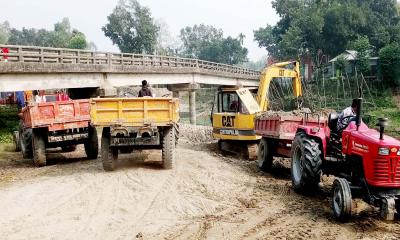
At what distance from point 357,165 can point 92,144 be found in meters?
8.90

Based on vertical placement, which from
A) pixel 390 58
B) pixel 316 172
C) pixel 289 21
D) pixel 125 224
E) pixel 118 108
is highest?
pixel 289 21

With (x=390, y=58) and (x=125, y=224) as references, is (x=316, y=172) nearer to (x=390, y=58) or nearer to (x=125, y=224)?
(x=125, y=224)

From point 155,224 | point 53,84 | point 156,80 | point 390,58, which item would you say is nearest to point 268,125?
point 155,224

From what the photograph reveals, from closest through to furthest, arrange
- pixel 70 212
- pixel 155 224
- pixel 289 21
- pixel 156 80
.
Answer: pixel 155 224 → pixel 70 212 → pixel 156 80 → pixel 289 21

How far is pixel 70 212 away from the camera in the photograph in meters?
7.46

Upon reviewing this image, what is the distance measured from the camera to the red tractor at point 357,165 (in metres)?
6.10

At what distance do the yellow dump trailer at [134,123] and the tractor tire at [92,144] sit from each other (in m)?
2.79

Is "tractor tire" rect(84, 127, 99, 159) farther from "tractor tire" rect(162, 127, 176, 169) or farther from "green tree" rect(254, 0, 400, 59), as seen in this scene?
"green tree" rect(254, 0, 400, 59)

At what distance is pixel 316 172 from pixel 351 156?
3.55 feet

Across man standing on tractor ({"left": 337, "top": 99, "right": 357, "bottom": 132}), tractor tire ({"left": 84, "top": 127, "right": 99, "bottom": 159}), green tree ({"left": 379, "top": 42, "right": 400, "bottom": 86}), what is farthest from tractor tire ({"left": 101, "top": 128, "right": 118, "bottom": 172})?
green tree ({"left": 379, "top": 42, "right": 400, "bottom": 86})

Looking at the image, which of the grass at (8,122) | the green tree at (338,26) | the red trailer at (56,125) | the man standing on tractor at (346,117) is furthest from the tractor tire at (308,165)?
the green tree at (338,26)

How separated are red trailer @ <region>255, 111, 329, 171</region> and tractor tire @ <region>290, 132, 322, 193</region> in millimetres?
1599

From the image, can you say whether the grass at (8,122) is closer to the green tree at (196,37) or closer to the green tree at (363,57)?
the green tree at (363,57)

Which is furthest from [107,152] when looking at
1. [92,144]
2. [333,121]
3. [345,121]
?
[345,121]
